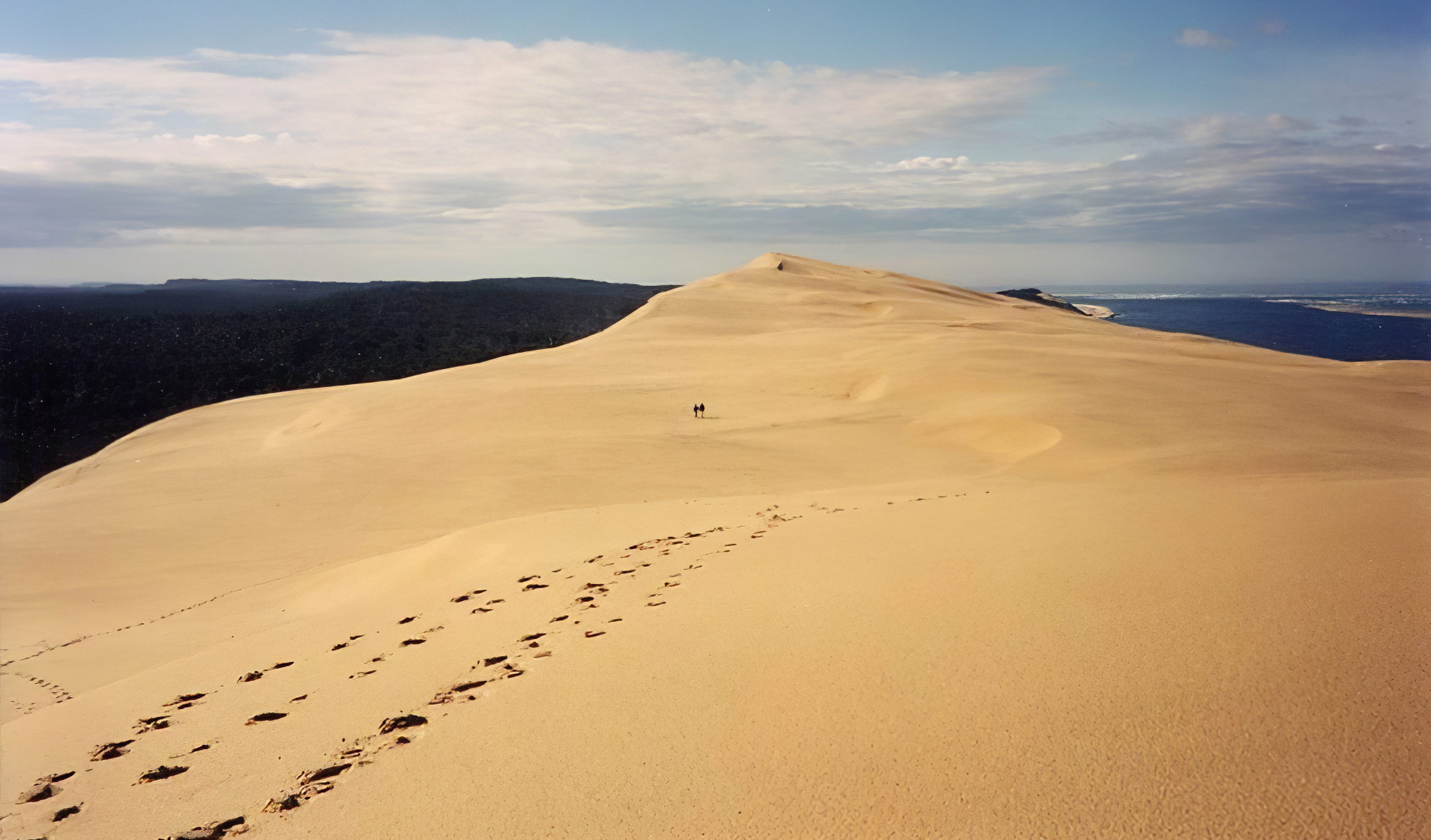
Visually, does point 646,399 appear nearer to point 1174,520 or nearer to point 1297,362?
point 1174,520

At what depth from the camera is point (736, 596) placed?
17.1 ft

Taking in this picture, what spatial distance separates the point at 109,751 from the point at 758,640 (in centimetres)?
344

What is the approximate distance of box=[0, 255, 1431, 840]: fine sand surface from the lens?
113 inches

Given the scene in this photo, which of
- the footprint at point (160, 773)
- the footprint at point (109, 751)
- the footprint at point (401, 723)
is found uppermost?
the footprint at point (401, 723)

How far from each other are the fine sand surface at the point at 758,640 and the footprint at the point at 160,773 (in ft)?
0.21

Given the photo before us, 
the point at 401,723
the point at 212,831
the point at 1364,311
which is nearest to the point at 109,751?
the point at 212,831

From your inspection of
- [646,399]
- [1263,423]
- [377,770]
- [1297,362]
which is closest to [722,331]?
[646,399]

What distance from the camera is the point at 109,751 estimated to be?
4160 mm

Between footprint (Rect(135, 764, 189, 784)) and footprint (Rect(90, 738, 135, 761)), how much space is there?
49 cm

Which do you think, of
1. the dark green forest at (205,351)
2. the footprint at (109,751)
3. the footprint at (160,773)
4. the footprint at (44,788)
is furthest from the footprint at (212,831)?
the dark green forest at (205,351)

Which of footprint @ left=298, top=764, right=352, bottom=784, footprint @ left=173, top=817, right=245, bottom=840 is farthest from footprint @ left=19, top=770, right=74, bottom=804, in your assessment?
footprint @ left=298, top=764, right=352, bottom=784

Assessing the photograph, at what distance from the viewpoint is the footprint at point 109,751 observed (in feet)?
13.4

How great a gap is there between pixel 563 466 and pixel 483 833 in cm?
995

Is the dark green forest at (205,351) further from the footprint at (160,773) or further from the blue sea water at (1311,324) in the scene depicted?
the blue sea water at (1311,324)
